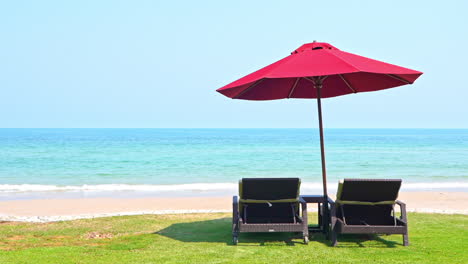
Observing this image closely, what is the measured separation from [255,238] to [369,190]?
1.55m

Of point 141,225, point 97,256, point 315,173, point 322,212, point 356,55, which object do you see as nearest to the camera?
point 97,256

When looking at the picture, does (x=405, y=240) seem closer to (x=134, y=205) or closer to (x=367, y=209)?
(x=367, y=209)

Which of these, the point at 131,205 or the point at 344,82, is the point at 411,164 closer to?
the point at 131,205

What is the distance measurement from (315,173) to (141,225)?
52.3 ft

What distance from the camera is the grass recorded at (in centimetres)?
491

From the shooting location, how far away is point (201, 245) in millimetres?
5574

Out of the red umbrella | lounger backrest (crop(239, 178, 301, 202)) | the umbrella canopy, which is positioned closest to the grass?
lounger backrest (crop(239, 178, 301, 202))

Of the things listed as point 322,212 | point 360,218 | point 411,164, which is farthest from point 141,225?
point 411,164

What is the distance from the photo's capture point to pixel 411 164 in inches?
1081

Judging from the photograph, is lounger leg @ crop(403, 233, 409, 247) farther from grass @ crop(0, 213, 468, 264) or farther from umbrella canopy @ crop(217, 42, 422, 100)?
umbrella canopy @ crop(217, 42, 422, 100)

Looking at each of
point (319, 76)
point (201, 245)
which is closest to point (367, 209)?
point (319, 76)

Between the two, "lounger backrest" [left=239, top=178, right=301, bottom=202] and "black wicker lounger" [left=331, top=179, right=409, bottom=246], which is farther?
"lounger backrest" [left=239, top=178, right=301, bottom=202]

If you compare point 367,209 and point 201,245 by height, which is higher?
point 367,209

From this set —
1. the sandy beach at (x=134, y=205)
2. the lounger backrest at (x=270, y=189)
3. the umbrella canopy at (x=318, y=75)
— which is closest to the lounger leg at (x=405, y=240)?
the lounger backrest at (x=270, y=189)
